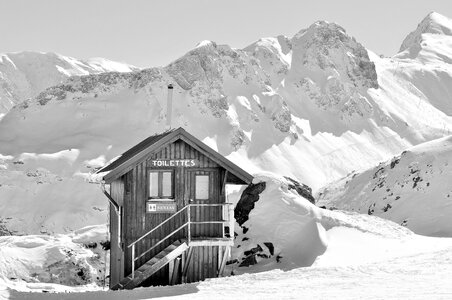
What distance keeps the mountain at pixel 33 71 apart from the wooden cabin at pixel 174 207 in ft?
365

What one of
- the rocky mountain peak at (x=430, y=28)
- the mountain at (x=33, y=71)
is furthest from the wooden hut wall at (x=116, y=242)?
the rocky mountain peak at (x=430, y=28)

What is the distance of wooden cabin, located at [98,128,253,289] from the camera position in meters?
21.4

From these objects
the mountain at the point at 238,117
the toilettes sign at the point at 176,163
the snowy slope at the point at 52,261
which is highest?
the mountain at the point at 238,117

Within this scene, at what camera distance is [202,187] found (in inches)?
866

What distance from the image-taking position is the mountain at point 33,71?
5207 inches

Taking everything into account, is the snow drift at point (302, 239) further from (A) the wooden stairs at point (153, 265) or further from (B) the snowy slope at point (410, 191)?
(B) the snowy slope at point (410, 191)

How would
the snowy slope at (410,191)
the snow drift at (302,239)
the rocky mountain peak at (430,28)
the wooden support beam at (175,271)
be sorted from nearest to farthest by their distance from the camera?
the wooden support beam at (175,271)
the snow drift at (302,239)
the snowy slope at (410,191)
the rocky mountain peak at (430,28)

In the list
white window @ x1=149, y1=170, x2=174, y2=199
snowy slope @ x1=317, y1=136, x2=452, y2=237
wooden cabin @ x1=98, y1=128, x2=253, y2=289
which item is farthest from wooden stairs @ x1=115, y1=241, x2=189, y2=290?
snowy slope @ x1=317, y1=136, x2=452, y2=237

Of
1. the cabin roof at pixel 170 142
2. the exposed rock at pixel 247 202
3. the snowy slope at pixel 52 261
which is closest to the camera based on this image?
the cabin roof at pixel 170 142

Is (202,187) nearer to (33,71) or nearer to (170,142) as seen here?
(170,142)

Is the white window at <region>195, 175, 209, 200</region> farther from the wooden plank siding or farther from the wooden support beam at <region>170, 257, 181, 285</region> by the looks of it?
the wooden support beam at <region>170, 257, 181, 285</region>

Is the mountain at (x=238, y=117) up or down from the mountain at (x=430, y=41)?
down

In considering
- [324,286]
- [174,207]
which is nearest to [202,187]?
[174,207]

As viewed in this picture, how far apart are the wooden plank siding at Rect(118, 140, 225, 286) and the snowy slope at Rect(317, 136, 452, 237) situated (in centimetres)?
1659
